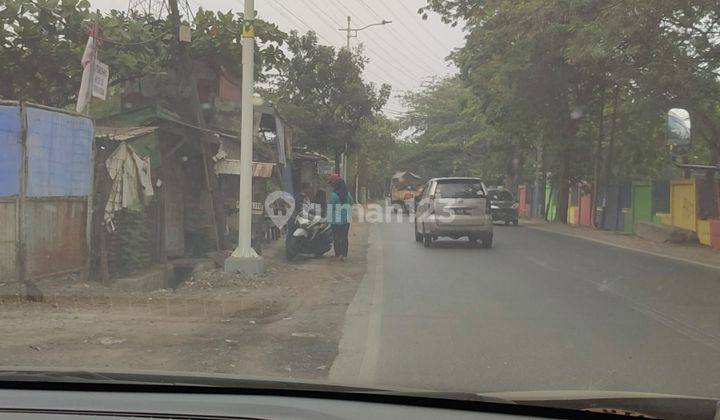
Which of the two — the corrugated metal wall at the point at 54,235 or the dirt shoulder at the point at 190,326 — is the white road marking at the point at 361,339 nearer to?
the dirt shoulder at the point at 190,326

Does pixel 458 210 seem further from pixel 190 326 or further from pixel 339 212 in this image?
pixel 190 326

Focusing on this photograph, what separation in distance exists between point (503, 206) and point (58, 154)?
930 inches

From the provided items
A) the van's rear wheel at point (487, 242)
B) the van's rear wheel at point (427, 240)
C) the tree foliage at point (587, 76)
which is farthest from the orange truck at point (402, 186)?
the van's rear wheel at point (487, 242)

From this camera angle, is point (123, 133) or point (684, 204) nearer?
point (123, 133)

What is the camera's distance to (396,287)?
37.1ft

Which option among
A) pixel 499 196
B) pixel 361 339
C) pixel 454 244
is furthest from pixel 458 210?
pixel 499 196

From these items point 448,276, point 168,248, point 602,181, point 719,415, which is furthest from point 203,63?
point 602,181

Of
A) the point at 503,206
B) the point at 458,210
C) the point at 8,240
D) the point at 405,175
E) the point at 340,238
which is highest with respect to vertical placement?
the point at 405,175

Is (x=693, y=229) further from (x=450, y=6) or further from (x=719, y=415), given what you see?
(x=719, y=415)

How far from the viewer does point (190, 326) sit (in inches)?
314

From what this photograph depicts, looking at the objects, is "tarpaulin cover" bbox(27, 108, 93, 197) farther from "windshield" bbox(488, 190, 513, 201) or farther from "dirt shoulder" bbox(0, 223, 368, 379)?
"windshield" bbox(488, 190, 513, 201)

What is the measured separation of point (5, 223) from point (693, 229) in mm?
19086

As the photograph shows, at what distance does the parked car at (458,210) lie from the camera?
18250 mm

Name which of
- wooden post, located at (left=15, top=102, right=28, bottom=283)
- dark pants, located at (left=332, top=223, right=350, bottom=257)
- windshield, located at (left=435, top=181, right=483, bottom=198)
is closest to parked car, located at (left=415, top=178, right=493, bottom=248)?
windshield, located at (left=435, top=181, right=483, bottom=198)
